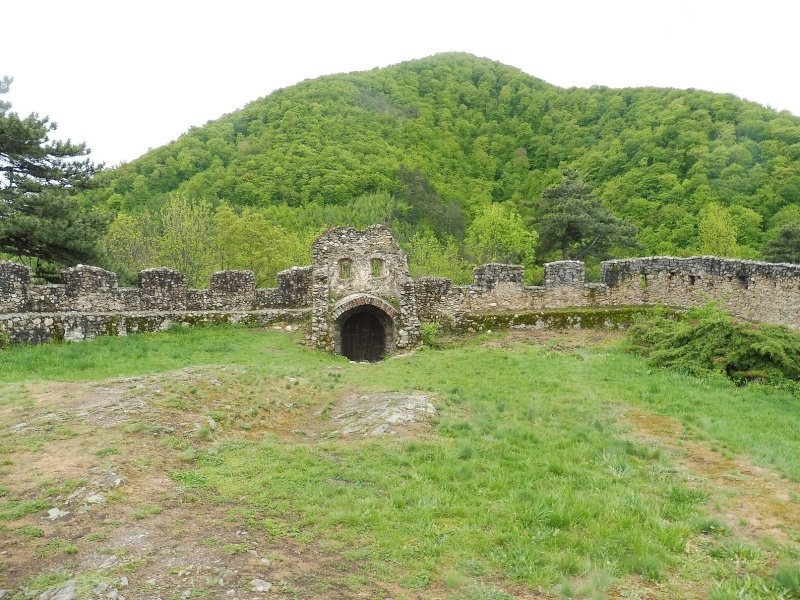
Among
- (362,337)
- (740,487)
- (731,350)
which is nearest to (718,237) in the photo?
(362,337)

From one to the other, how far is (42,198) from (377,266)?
12832mm

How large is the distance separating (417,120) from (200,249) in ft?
160

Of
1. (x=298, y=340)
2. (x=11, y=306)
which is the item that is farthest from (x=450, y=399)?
(x=11, y=306)

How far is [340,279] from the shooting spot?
65.8 ft

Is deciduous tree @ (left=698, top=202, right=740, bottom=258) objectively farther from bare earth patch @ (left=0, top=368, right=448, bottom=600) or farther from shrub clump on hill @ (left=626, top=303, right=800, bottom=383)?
bare earth patch @ (left=0, top=368, right=448, bottom=600)

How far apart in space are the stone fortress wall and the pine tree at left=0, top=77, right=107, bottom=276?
258 cm

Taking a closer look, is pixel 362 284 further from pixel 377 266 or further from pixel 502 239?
pixel 502 239

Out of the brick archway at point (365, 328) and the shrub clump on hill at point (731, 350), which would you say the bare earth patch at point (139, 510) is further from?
the brick archway at point (365, 328)

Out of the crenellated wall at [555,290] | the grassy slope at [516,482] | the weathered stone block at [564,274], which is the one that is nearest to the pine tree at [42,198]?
the grassy slope at [516,482]

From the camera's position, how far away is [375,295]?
20.0m

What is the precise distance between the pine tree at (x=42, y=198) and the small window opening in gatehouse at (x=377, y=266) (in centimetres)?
1117

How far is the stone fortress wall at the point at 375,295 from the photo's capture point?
1792cm

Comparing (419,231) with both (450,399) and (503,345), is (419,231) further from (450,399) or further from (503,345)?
(450,399)

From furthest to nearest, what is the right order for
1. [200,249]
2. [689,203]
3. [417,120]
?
[417,120] → [689,203] → [200,249]
